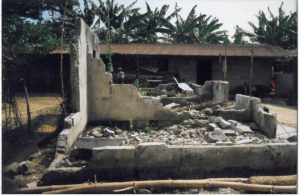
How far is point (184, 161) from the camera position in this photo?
5641 mm

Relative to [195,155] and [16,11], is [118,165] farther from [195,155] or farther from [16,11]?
[16,11]

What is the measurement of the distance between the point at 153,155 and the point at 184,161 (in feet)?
1.94

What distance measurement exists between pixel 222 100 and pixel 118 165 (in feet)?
24.2

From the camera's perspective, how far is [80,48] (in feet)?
27.1

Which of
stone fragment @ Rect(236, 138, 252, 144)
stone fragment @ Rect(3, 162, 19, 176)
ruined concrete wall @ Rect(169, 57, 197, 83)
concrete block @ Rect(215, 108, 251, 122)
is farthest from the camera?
ruined concrete wall @ Rect(169, 57, 197, 83)

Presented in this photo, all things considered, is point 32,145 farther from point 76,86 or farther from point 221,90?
point 221,90

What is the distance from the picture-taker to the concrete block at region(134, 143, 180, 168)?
559 cm

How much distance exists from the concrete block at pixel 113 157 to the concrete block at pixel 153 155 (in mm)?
129

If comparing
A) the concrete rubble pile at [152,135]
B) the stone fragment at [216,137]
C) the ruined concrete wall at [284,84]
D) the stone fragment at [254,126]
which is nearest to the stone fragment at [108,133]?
the concrete rubble pile at [152,135]

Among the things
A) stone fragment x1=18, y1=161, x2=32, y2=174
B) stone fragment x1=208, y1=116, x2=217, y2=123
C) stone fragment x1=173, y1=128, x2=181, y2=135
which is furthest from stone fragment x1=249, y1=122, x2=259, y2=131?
stone fragment x1=18, y1=161, x2=32, y2=174

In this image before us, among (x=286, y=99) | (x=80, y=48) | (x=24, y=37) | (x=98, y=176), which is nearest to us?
(x=98, y=176)

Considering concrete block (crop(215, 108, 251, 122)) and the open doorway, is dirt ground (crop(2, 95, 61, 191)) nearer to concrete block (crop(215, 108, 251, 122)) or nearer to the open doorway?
concrete block (crop(215, 108, 251, 122))

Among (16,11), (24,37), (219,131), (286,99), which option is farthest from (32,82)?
(286,99)

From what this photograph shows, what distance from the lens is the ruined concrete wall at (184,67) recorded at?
18656mm
